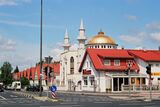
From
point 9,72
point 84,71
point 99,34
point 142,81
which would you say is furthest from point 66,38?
point 9,72

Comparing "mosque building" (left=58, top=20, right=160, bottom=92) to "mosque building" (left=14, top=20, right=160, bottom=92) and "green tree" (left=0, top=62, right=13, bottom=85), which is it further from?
"green tree" (left=0, top=62, right=13, bottom=85)

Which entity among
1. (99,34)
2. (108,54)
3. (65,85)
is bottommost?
(65,85)

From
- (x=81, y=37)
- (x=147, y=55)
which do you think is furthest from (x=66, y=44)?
(x=147, y=55)

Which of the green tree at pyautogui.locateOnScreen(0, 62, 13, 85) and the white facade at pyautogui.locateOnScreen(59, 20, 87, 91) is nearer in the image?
A: the white facade at pyautogui.locateOnScreen(59, 20, 87, 91)

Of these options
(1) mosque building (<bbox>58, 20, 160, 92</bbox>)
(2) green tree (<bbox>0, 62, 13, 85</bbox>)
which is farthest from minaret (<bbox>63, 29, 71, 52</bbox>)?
(2) green tree (<bbox>0, 62, 13, 85</bbox>)

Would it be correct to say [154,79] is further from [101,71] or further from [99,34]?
[99,34]

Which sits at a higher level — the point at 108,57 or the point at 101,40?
the point at 101,40

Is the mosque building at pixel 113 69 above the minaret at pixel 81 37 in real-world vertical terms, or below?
below

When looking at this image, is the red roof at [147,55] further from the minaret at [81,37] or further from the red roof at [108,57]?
the minaret at [81,37]

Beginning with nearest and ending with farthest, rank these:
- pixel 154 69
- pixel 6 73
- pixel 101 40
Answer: pixel 154 69, pixel 101 40, pixel 6 73

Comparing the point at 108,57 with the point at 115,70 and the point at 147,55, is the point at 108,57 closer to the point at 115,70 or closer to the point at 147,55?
the point at 115,70

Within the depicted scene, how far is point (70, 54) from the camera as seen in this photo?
9062 centimetres

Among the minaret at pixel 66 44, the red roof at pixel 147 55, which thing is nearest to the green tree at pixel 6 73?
the minaret at pixel 66 44

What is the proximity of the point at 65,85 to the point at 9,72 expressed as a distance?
89294 mm
